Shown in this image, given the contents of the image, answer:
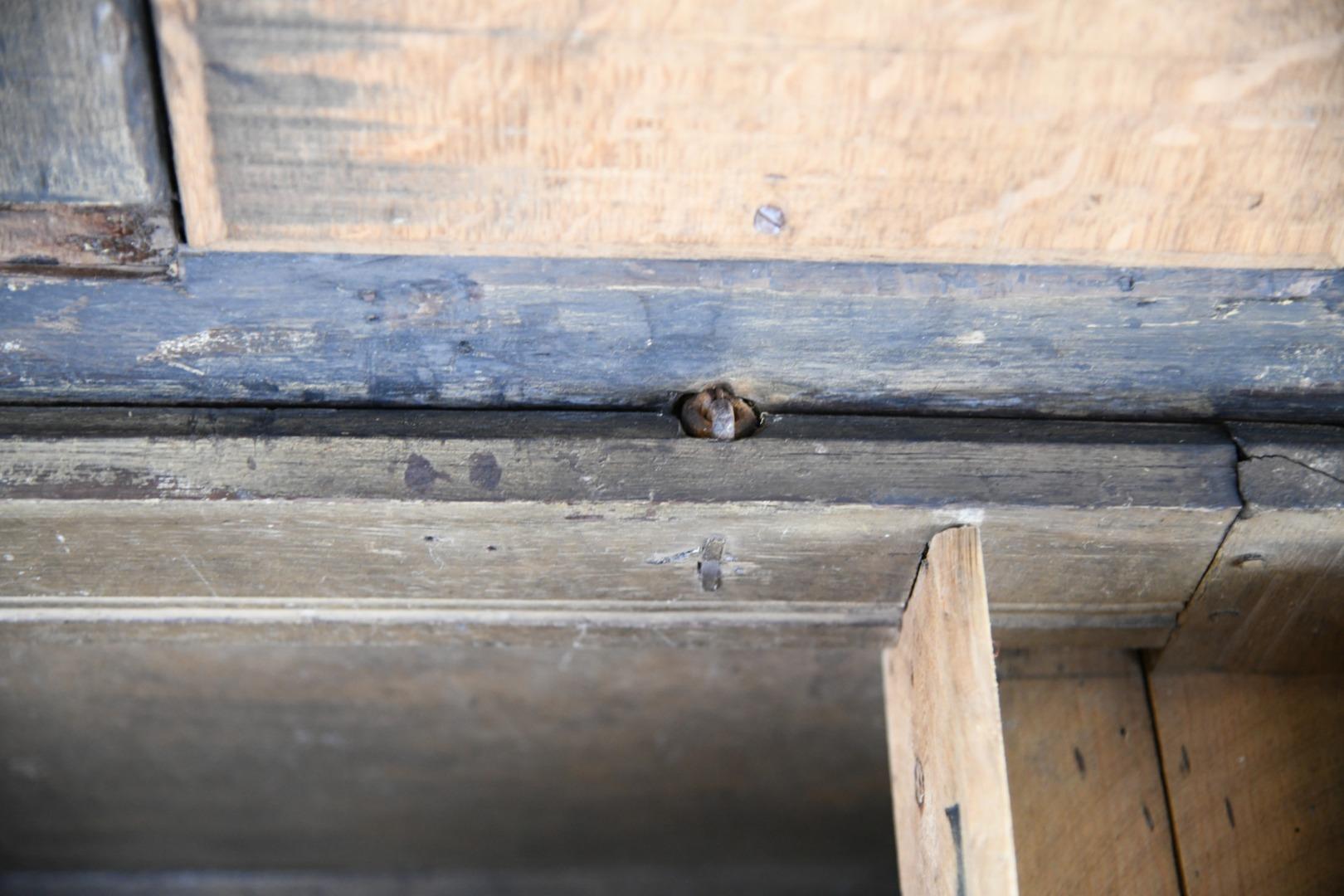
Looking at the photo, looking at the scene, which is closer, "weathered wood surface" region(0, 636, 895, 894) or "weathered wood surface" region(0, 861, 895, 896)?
"weathered wood surface" region(0, 636, 895, 894)

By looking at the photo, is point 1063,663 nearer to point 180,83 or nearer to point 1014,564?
point 1014,564

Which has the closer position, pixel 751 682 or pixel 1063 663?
pixel 1063 663

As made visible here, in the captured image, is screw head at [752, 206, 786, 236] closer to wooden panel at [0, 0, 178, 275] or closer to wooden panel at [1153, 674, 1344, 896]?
wooden panel at [0, 0, 178, 275]

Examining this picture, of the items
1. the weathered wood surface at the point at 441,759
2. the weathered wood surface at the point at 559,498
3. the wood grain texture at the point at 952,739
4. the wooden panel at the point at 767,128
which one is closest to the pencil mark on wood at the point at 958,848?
the wood grain texture at the point at 952,739

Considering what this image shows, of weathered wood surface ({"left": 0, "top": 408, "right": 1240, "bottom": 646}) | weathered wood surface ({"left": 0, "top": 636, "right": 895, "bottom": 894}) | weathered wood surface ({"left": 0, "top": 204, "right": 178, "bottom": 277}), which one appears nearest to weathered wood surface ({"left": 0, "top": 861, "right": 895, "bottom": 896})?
weathered wood surface ({"left": 0, "top": 636, "right": 895, "bottom": 894})

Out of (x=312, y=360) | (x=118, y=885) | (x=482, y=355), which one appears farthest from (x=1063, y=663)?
(x=118, y=885)
